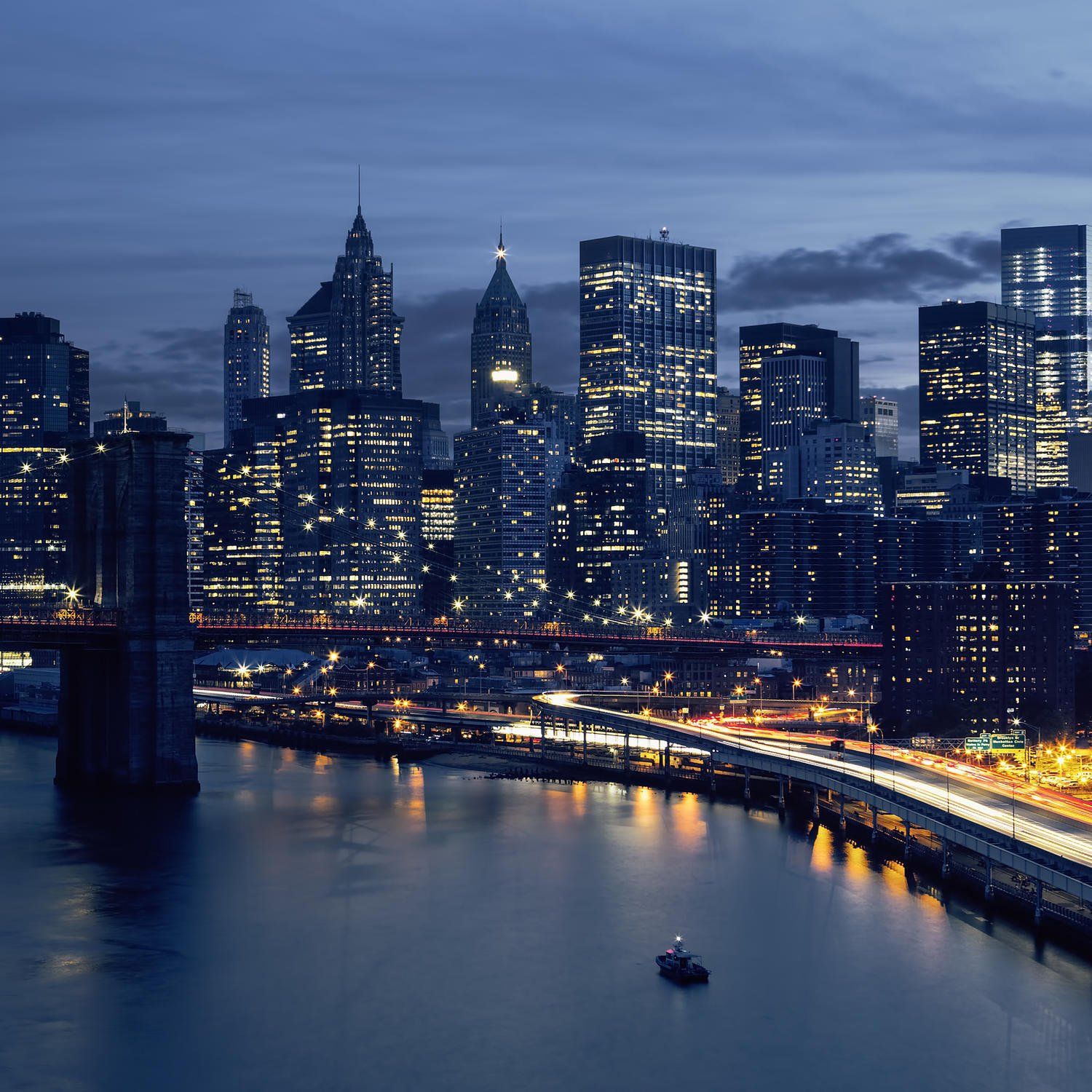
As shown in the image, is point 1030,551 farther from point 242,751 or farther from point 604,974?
point 604,974

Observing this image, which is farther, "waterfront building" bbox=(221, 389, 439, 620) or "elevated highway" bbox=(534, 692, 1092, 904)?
"waterfront building" bbox=(221, 389, 439, 620)

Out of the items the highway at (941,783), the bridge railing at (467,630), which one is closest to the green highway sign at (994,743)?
the highway at (941,783)

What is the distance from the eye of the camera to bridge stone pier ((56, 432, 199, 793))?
71.8 m

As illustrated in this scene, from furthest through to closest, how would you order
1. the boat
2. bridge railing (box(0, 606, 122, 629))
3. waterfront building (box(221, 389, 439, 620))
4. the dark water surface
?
1. waterfront building (box(221, 389, 439, 620))
2. bridge railing (box(0, 606, 122, 629))
3. the boat
4. the dark water surface

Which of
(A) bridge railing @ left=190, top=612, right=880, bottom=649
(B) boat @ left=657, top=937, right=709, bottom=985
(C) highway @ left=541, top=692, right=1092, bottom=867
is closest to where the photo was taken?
(B) boat @ left=657, top=937, right=709, bottom=985

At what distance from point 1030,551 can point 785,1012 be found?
131435 mm

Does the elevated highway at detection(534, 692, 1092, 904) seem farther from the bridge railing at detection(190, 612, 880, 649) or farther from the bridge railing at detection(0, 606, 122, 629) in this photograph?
the bridge railing at detection(0, 606, 122, 629)

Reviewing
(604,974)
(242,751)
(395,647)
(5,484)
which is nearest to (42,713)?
(242,751)

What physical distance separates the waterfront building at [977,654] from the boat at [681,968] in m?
50.9

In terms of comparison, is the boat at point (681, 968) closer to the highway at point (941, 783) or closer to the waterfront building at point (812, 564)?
the highway at point (941, 783)

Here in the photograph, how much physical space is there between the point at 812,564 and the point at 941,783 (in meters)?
132

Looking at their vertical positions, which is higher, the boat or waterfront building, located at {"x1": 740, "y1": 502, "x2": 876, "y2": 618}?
waterfront building, located at {"x1": 740, "y1": 502, "x2": 876, "y2": 618}

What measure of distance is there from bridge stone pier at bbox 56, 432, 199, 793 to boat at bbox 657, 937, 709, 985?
30.5 m

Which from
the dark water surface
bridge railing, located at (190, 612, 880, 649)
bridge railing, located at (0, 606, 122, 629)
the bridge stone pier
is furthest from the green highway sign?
bridge railing, located at (0, 606, 122, 629)
